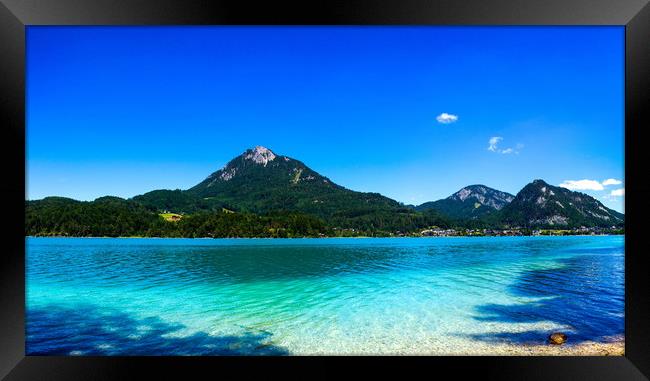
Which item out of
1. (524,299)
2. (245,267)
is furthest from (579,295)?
(245,267)

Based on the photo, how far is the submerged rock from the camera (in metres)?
5.65

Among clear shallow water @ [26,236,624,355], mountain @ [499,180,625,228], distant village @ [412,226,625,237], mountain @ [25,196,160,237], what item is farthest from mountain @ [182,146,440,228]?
clear shallow water @ [26,236,624,355]

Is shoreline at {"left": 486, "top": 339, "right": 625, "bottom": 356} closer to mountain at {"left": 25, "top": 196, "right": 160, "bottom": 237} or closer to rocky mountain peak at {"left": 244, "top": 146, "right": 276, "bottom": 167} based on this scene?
mountain at {"left": 25, "top": 196, "right": 160, "bottom": 237}

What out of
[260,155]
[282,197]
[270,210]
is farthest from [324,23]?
[260,155]

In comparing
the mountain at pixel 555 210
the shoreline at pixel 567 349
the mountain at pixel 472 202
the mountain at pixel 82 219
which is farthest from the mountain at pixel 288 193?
the shoreline at pixel 567 349

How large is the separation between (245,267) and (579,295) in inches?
527

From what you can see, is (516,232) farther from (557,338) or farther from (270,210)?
(557,338)

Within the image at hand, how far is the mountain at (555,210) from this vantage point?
7544cm

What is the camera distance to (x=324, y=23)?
3207 millimetres

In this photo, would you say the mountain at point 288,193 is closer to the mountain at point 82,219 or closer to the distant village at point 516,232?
the distant village at point 516,232

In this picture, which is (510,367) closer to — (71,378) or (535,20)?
(535,20)

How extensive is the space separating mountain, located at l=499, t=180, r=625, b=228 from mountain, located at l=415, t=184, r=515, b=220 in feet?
121

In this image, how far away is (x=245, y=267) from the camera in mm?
17516

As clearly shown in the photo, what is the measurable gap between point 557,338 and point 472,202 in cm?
14283
